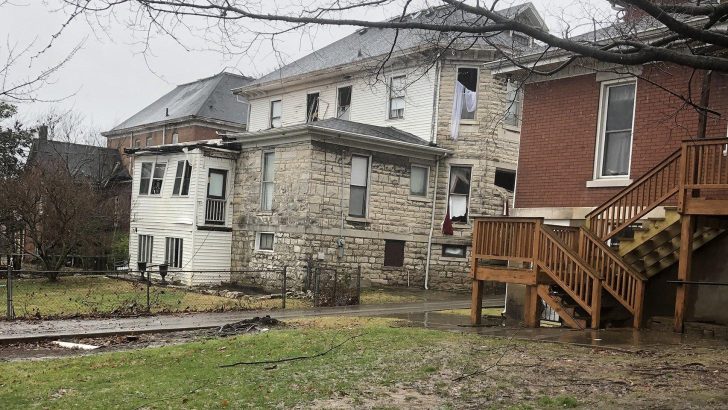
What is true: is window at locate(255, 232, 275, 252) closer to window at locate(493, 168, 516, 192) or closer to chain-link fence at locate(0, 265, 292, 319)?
chain-link fence at locate(0, 265, 292, 319)

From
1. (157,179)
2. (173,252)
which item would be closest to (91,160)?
(157,179)

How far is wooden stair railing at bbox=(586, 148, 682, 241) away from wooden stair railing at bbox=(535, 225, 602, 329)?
3.25 feet

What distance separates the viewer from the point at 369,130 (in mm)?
25500

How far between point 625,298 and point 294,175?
549 inches

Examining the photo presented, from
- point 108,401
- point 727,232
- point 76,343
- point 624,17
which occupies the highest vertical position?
point 624,17

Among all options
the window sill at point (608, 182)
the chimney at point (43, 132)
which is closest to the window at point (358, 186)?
the window sill at point (608, 182)

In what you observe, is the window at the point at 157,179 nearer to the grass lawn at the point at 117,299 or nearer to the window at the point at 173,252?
the window at the point at 173,252

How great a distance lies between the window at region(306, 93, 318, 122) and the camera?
3088 cm

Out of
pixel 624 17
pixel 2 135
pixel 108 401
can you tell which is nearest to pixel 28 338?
pixel 108 401

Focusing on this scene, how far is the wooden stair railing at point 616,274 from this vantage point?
12102 mm

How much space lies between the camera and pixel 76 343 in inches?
493

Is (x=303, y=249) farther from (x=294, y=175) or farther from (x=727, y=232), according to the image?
(x=727, y=232)

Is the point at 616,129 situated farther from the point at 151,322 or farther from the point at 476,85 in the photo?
the point at 476,85

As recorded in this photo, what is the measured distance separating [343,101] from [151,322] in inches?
660
